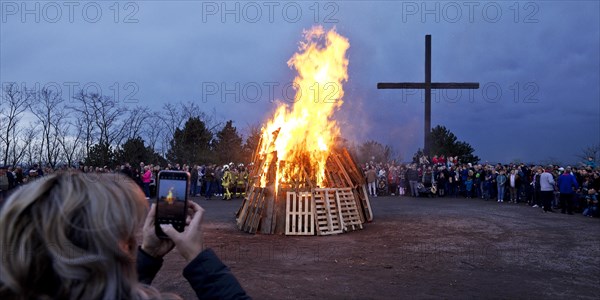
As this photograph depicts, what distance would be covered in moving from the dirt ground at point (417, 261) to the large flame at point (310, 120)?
2220mm

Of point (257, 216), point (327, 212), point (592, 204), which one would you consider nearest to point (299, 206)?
point (327, 212)

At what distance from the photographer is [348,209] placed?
43.9 ft

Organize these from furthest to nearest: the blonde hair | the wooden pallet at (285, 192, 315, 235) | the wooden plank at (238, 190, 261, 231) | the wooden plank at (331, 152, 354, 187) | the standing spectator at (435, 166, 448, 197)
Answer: the standing spectator at (435, 166, 448, 197) < the wooden plank at (331, 152, 354, 187) < the wooden plank at (238, 190, 261, 231) < the wooden pallet at (285, 192, 315, 235) < the blonde hair

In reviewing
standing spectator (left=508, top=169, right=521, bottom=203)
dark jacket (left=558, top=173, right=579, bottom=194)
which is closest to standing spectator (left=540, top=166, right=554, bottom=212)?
dark jacket (left=558, top=173, right=579, bottom=194)

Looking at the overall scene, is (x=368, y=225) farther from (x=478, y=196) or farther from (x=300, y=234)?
(x=478, y=196)

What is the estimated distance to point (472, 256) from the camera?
33.0ft

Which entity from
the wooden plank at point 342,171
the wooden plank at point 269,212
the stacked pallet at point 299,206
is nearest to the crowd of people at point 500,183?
the wooden plank at point 342,171

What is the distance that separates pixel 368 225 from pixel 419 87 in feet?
38.8

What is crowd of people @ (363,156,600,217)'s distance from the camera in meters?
18.2

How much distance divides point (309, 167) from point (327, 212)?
153 centimetres

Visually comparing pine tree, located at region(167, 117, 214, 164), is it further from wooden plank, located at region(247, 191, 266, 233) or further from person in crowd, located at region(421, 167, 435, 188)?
wooden plank, located at region(247, 191, 266, 233)

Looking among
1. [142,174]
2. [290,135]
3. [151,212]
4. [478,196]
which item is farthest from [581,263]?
[142,174]

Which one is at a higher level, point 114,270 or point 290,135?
point 290,135

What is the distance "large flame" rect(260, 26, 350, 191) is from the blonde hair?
1173 cm
